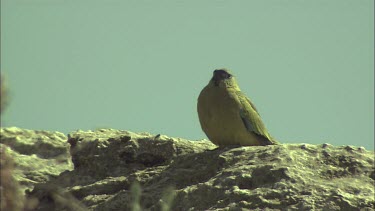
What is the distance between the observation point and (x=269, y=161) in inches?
A: 248

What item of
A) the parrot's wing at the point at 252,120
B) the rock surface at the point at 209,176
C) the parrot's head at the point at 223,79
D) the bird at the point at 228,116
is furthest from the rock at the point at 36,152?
the parrot's wing at the point at 252,120

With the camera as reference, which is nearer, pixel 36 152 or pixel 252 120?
pixel 36 152

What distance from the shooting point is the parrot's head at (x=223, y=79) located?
374 inches

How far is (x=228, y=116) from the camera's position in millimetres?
8969

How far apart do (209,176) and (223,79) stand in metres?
3.29

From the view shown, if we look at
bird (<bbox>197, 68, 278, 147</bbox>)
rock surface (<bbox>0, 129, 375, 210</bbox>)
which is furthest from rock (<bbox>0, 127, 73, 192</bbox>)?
bird (<bbox>197, 68, 278, 147</bbox>)

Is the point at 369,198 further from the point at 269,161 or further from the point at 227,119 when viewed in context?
the point at 227,119

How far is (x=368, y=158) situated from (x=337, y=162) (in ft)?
1.13

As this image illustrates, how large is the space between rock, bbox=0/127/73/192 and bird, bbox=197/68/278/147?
170cm

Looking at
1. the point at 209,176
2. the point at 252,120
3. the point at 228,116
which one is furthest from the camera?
the point at 252,120

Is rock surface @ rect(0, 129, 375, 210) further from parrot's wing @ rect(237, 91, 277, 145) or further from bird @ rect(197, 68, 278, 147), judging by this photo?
parrot's wing @ rect(237, 91, 277, 145)

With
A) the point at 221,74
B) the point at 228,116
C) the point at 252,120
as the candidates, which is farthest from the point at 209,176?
the point at 221,74

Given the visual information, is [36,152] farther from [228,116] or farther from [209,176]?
[209,176]

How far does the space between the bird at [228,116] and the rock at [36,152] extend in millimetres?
1696
